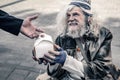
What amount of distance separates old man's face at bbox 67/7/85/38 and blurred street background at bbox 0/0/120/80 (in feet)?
0.71

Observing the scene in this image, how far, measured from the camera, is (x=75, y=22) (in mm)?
3562

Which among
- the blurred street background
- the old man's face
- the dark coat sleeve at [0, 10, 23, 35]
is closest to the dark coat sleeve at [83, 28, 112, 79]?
the old man's face

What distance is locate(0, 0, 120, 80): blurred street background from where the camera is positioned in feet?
18.4

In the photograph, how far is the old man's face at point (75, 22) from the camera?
356cm

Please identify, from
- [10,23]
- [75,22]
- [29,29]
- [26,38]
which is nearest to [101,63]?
[75,22]

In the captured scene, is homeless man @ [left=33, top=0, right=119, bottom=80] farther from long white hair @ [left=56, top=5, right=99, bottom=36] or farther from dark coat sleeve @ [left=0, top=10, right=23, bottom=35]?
dark coat sleeve @ [left=0, top=10, right=23, bottom=35]

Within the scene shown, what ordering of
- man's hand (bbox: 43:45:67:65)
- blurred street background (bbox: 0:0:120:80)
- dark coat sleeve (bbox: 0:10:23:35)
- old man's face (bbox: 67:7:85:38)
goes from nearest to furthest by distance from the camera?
man's hand (bbox: 43:45:67:65) → old man's face (bbox: 67:7:85:38) → dark coat sleeve (bbox: 0:10:23:35) → blurred street background (bbox: 0:0:120:80)

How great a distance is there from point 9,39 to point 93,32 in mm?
3872

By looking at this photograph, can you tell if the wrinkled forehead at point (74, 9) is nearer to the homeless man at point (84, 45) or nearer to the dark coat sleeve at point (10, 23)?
the homeless man at point (84, 45)

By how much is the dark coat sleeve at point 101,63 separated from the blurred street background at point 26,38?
39 cm

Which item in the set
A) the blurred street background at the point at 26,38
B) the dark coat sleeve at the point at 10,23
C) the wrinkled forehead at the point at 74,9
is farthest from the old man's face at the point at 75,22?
the dark coat sleeve at the point at 10,23

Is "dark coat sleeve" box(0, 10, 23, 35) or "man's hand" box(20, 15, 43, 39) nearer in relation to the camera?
"man's hand" box(20, 15, 43, 39)

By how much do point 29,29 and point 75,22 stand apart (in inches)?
20.8

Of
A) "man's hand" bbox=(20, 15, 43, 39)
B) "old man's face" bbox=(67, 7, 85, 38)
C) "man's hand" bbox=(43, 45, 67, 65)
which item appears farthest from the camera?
"old man's face" bbox=(67, 7, 85, 38)
